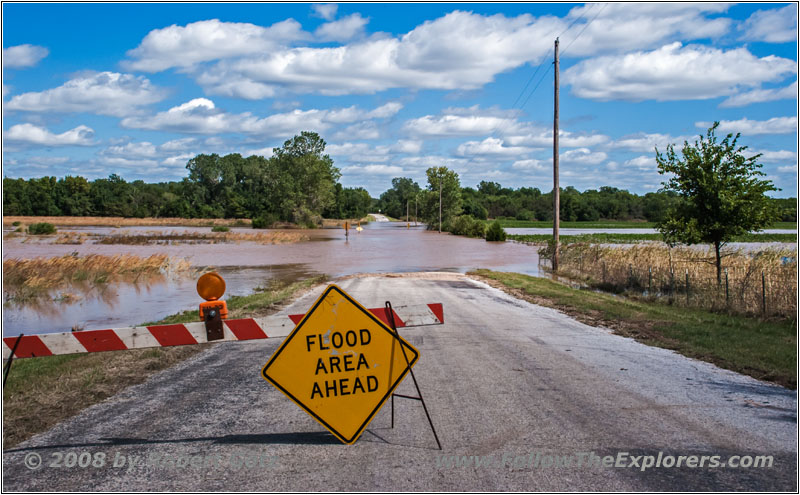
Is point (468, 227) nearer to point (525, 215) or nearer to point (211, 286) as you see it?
point (525, 215)

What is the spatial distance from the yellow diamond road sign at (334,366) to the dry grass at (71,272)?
1982 centimetres

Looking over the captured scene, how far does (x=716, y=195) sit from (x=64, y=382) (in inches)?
749

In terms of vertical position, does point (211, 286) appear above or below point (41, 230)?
above

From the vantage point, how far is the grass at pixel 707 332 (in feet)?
30.2

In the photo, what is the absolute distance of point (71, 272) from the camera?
2822 centimetres

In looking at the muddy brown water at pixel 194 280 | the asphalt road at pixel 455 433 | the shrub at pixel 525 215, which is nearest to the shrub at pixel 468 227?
the muddy brown water at pixel 194 280

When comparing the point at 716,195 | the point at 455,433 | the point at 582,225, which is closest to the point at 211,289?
the point at 455,433

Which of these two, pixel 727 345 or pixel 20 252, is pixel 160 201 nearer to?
pixel 20 252

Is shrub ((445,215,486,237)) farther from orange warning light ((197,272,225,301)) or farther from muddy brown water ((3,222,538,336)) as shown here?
orange warning light ((197,272,225,301))

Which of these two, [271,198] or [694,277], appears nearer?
[694,277]

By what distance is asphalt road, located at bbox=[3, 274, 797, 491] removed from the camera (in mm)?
4730

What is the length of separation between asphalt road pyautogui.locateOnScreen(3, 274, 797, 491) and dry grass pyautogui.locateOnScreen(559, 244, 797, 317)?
8.03 metres

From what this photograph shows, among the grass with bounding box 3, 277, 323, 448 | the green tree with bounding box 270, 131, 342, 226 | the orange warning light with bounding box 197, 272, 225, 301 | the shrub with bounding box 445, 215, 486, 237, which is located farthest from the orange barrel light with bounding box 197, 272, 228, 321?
the green tree with bounding box 270, 131, 342, 226

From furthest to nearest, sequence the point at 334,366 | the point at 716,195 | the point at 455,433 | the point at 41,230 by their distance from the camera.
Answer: the point at 41,230 < the point at 716,195 < the point at 455,433 < the point at 334,366
